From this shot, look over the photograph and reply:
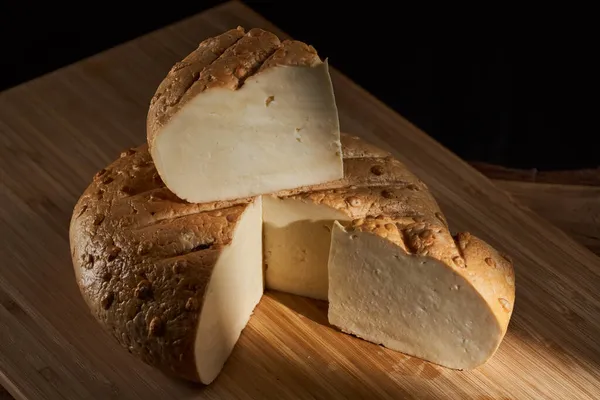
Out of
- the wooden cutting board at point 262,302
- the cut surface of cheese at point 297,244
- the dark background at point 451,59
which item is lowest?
the dark background at point 451,59

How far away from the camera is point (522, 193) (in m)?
5.00

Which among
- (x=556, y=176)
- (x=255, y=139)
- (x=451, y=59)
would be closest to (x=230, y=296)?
(x=255, y=139)

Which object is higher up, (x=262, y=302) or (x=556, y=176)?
(x=556, y=176)

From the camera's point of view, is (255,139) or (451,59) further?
(451,59)

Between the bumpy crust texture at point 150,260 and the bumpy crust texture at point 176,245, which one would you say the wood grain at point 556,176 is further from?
the bumpy crust texture at point 150,260

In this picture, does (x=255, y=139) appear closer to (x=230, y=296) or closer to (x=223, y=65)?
(x=223, y=65)

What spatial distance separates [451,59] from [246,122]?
11.2 feet

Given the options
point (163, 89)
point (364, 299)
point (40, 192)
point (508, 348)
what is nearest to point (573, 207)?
point (508, 348)

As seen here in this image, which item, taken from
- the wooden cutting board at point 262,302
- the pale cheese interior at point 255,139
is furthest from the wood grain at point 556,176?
the pale cheese interior at point 255,139

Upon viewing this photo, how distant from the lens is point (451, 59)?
23.0 feet

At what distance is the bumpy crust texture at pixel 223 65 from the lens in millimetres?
3850

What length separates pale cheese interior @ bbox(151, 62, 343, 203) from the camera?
12.6ft

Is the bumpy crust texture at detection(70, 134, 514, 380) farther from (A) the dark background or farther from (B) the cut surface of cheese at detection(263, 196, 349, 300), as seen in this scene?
(A) the dark background

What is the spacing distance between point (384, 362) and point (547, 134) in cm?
323
